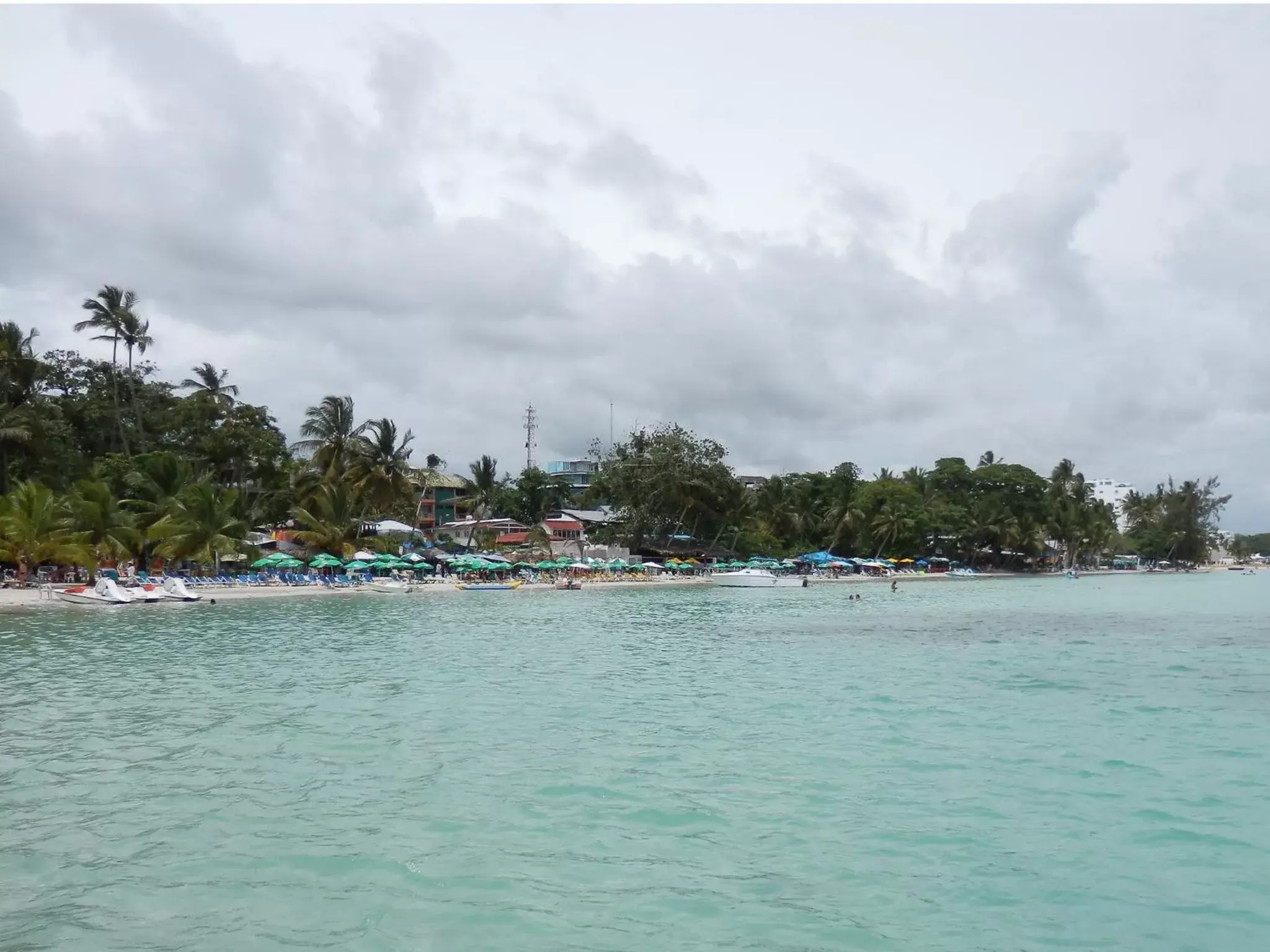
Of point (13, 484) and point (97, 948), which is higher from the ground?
point (13, 484)

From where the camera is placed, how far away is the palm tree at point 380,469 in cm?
5159

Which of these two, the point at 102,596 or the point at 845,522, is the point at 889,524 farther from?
the point at 102,596

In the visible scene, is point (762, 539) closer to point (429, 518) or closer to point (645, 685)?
point (429, 518)

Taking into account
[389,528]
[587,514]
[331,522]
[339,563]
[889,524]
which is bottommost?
[339,563]

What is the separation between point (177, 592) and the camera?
3409 centimetres

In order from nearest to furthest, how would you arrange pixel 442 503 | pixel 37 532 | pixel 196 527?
1. pixel 37 532
2. pixel 196 527
3. pixel 442 503

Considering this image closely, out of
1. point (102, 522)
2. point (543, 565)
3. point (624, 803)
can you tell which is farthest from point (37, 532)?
point (624, 803)

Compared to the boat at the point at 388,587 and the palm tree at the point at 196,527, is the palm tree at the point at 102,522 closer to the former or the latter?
the palm tree at the point at 196,527

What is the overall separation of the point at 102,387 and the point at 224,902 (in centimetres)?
5491

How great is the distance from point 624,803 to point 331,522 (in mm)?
41593

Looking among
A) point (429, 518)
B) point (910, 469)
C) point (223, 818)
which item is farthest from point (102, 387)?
point (910, 469)

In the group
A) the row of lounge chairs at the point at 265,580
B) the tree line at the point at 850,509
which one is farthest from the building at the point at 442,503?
the row of lounge chairs at the point at 265,580

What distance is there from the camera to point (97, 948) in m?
5.98

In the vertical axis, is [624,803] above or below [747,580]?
below
